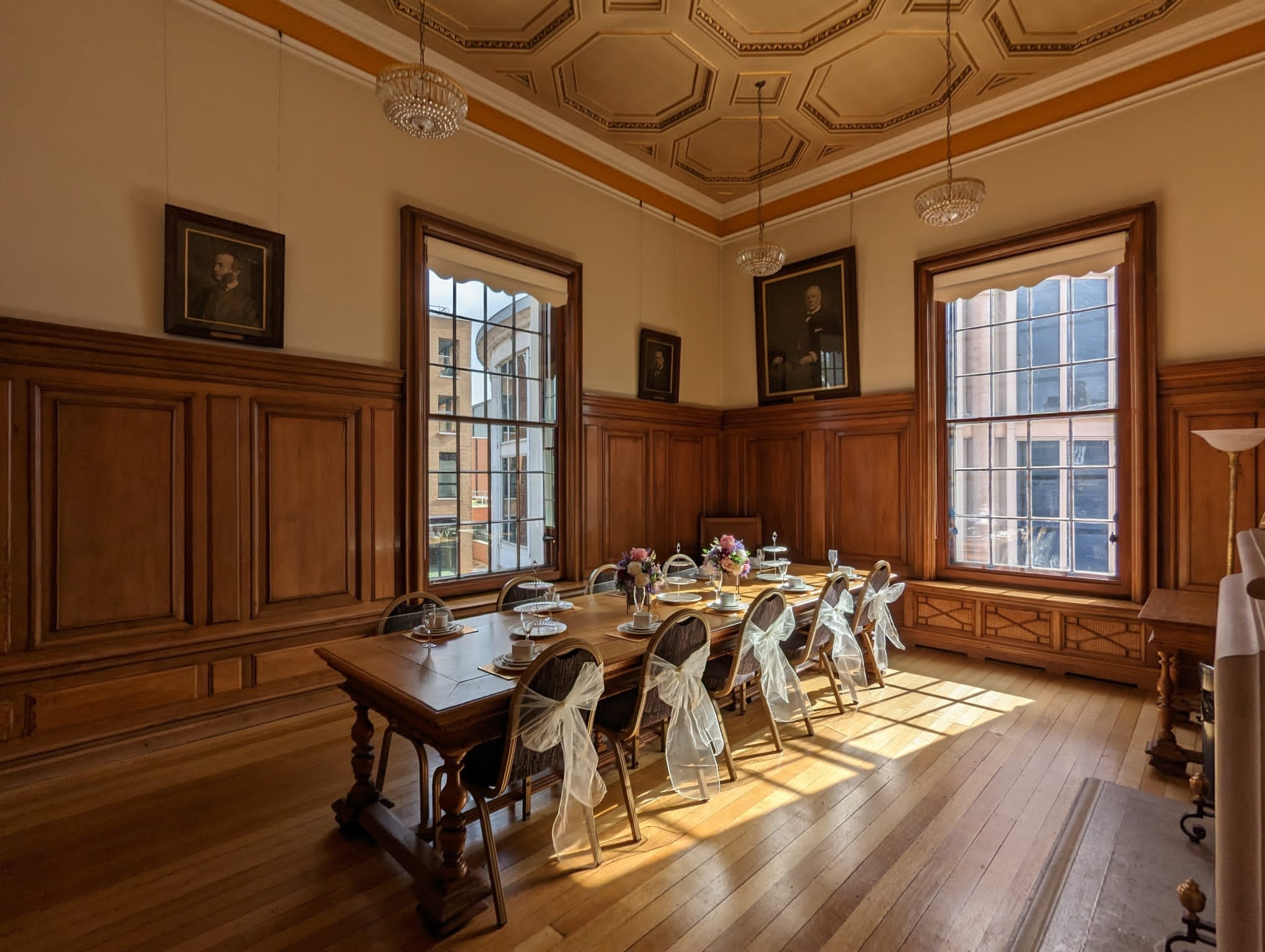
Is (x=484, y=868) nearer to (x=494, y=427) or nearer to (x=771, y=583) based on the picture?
(x=771, y=583)

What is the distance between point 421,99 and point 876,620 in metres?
4.25

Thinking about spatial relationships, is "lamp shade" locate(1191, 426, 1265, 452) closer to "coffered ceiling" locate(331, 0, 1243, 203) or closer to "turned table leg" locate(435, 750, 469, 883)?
"coffered ceiling" locate(331, 0, 1243, 203)

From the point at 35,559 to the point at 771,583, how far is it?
416 cm

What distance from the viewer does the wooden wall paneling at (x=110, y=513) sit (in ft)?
9.73

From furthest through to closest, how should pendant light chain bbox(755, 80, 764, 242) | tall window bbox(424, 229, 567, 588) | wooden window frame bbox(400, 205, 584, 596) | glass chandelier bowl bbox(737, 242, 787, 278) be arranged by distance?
1. pendant light chain bbox(755, 80, 764, 242)
2. glass chandelier bowl bbox(737, 242, 787, 278)
3. tall window bbox(424, 229, 567, 588)
4. wooden window frame bbox(400, 205, 584, 596)

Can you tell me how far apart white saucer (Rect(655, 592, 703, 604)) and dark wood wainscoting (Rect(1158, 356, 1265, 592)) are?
3390 millimetres

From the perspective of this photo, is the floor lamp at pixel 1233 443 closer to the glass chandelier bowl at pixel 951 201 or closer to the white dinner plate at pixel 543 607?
the glass chandelier bowl at pixel 951 201

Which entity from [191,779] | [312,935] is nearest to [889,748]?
[312,935]

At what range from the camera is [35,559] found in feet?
9.57

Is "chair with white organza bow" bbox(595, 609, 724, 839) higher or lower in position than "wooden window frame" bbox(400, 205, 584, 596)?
lower

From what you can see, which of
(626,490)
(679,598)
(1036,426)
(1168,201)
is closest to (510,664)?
(679,598)

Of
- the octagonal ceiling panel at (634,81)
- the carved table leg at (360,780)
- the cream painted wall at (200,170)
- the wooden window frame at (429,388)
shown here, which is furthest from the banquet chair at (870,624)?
the octagonal ceiling panel at (634,81)

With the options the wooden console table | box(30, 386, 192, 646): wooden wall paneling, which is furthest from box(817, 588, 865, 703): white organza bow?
box(30, 386, 192, 646): wooden wall paneling

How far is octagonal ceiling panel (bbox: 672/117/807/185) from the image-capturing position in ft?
17.4
